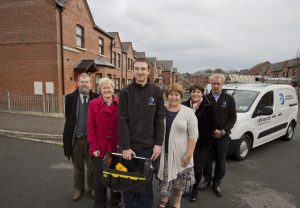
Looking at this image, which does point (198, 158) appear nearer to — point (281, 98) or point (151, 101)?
point (151, 101)

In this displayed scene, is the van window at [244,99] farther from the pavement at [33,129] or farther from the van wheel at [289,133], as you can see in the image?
the pavement at [33,129]

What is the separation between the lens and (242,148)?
5430 millimetres

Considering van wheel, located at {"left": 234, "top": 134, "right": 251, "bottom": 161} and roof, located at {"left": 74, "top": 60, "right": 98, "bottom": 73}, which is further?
roof, located at {"left": 74, "top": 60, "right": 98, "bottom": 73}

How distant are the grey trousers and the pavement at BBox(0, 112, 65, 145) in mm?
3554

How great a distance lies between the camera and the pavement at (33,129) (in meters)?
7.24

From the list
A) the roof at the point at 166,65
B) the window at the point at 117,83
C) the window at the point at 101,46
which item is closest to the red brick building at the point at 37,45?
the window at the point at 101,46

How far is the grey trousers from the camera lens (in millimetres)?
3430

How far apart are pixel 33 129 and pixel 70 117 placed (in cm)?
567

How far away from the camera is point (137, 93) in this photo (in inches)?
99.8

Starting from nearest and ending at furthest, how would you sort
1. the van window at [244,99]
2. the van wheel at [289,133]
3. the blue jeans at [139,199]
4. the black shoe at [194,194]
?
the blue jeans at [139,199], the black shoe at [194,194], the van window at [244,99], the van wheel at [289,133]

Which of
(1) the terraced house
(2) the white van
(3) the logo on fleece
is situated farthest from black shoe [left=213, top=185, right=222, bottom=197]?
(1) the terraced house

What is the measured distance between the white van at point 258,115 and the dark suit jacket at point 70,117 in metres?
3.46

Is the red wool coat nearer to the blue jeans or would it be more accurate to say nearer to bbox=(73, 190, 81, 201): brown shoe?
the blue jeans

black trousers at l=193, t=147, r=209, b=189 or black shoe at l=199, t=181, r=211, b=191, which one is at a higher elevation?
black trousers at l=193, t=147, r=209, b=189
